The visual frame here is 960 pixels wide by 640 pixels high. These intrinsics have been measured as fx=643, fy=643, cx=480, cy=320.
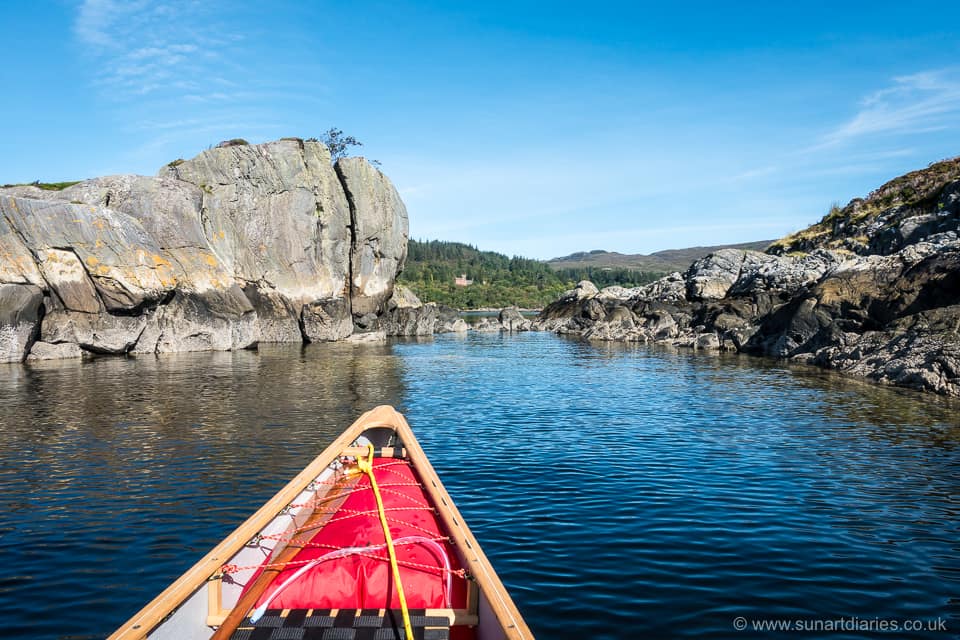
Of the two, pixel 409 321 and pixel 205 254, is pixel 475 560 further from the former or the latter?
pixel 409 321

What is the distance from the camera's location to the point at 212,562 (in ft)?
18.7

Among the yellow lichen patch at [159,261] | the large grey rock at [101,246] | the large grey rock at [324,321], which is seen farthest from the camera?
the large grey rock at [324,321]

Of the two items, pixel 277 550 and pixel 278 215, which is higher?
pixel 278 215

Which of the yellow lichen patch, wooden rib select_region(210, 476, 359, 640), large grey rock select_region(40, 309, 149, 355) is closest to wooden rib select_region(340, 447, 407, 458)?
wooden rib select_region(210, 476, 359, 640)

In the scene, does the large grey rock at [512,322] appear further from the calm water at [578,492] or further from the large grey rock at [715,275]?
the calm water at [578,492]

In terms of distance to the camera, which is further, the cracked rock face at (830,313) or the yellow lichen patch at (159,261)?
the yellow lichen patch at (159,261)

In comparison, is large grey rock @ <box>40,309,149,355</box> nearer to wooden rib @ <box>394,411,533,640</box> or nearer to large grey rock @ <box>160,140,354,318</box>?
large grey rock @ <box>160,140,354,318</box>

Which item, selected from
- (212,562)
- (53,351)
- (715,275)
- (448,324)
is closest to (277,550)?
(212,562)

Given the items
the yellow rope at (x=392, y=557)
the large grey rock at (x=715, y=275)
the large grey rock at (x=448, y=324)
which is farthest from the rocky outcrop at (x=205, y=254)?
the yellow rope at (x=392, y=557)

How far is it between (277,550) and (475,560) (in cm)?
240

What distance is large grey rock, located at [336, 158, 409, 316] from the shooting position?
206 ft

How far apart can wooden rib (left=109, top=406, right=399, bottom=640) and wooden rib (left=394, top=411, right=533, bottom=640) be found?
145 cm

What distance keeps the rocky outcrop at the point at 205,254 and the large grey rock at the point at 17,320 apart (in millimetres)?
66

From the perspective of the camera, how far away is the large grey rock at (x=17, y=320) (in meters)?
33.7
